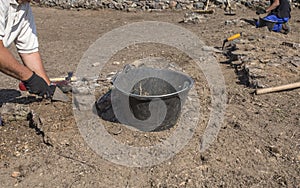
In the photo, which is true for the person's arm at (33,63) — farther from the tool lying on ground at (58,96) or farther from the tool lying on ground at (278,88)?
the tool lying on ground at (278,88)

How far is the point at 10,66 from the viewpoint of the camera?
354 cm

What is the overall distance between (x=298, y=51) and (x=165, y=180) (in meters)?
4.25

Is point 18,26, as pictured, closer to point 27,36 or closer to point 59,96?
point 27,36

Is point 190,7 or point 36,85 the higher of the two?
point 36,85

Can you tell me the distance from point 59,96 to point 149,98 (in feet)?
4.29

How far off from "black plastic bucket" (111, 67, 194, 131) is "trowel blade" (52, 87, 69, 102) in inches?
24.6

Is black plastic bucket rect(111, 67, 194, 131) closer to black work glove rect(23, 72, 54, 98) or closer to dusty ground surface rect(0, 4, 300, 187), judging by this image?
dusty ground surface rect(0, 4, 300, 187)

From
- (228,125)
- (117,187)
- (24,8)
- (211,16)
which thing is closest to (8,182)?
(117,187)

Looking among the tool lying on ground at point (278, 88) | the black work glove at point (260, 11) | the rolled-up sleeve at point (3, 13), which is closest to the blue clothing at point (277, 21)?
the black work glove at point (260, 11)

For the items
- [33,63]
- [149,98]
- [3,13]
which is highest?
[3,13]

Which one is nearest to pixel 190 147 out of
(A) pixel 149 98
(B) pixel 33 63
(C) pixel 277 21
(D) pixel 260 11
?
(A) pixel 149 98

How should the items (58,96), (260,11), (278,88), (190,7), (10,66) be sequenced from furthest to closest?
(190,7)
(260,11)
(278,88)
(58,96)
(10,66)

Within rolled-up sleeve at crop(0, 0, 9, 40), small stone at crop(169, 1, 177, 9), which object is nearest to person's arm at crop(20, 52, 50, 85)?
rolled-up sleeve at crop(0, 0, 9, 40)

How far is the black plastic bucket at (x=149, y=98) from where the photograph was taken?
11.2ft
